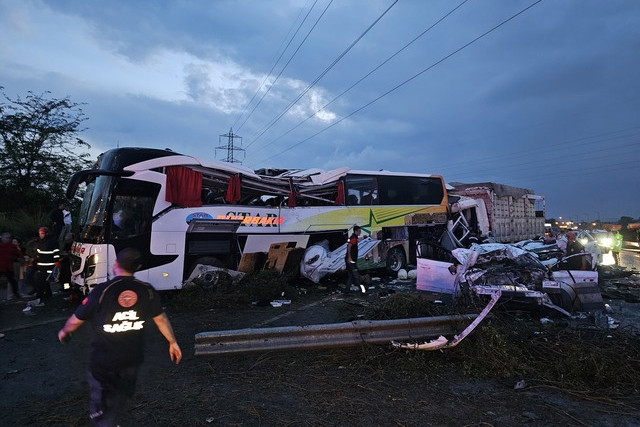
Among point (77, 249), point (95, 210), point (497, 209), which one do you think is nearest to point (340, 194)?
point (95, 210)

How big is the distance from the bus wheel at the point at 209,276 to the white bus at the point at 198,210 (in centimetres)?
5

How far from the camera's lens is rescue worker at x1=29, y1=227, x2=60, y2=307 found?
827cm

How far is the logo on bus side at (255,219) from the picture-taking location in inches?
363

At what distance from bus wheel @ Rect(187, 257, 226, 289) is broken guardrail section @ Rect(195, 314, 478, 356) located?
452cm

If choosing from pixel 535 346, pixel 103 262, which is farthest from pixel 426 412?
pixel 103 262

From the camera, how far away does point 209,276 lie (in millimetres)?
8836

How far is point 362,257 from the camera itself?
11.6 meters

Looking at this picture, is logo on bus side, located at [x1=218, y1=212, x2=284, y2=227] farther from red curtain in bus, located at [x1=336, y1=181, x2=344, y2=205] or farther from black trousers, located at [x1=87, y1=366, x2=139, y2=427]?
black trousers, located at [x1=87, y1=366, x2=139, y2=427]

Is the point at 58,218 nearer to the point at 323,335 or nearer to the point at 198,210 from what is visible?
the point at 198,210

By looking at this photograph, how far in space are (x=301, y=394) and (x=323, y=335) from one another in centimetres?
85

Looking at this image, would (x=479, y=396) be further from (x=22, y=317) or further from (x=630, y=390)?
(x=22, y=317)

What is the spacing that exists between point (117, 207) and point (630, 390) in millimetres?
8404

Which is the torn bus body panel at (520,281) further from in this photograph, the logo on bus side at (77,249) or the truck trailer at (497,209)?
the truck trailer at (497,209)

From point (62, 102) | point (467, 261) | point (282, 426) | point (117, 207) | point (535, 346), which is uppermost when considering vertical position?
point (62, 102)
